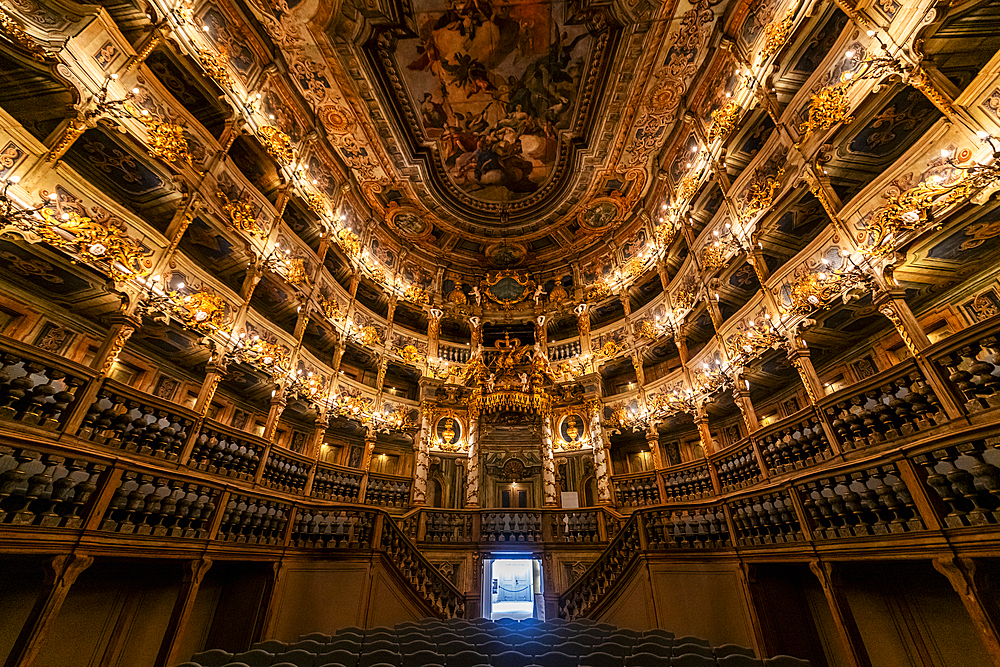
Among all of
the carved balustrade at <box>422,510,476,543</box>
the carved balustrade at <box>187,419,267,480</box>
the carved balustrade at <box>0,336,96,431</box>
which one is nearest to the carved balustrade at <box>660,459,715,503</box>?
the carved balustrade at <box>422,510,476,543</box>

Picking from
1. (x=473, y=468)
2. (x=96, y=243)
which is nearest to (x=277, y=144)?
(x=96, y=243)

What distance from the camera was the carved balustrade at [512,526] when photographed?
11812 mm

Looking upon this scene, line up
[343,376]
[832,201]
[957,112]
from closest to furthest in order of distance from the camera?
[957,112]
[832,201]
[343,376]

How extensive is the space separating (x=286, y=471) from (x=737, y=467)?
12.6 m

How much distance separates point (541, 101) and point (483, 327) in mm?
10839

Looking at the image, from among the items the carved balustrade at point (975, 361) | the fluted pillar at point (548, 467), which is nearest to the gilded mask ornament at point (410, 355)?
the fluted pillar at point (548, 467)

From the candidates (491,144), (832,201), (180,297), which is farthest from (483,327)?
(832,201)

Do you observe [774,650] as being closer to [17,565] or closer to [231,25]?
[17,565]

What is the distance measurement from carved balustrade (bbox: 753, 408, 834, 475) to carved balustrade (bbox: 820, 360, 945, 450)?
Answer: 1.16 feet

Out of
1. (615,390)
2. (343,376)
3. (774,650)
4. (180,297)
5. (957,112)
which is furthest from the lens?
(615,390)

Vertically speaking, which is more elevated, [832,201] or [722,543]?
[832,201]

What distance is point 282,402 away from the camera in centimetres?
1201

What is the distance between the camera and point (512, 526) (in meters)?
12.0

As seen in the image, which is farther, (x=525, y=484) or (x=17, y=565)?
(x=525, y=484)
